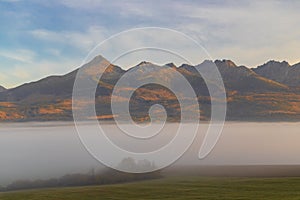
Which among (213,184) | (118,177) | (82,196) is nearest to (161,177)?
(118,177)

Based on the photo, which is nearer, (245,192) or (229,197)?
(229,197)

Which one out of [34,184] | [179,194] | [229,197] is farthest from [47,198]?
[34,184]

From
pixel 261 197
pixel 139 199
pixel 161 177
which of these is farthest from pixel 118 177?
pixel 261 197

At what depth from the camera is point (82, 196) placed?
111250 mm

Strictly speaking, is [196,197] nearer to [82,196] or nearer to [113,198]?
[113,198]

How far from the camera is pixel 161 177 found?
15638 centimetres

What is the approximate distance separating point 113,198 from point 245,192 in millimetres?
29012

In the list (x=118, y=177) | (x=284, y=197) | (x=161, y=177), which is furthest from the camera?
(x=118, y=177)

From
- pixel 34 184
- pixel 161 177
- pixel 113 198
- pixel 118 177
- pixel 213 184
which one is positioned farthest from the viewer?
pixel 34 184

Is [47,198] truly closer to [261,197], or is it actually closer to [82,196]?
[82,196]

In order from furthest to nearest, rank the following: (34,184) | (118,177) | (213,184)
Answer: (34,184)
(118,177)
(213,184)

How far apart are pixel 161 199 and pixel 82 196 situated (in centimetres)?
A: 2238

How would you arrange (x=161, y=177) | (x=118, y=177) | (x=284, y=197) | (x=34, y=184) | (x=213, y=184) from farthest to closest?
(x=34, y=184) → (x=118, y=177) → (x=161, y=177) → (x=213, y=184) → (x=284, y=197)

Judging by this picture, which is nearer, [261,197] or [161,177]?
[261,197]
